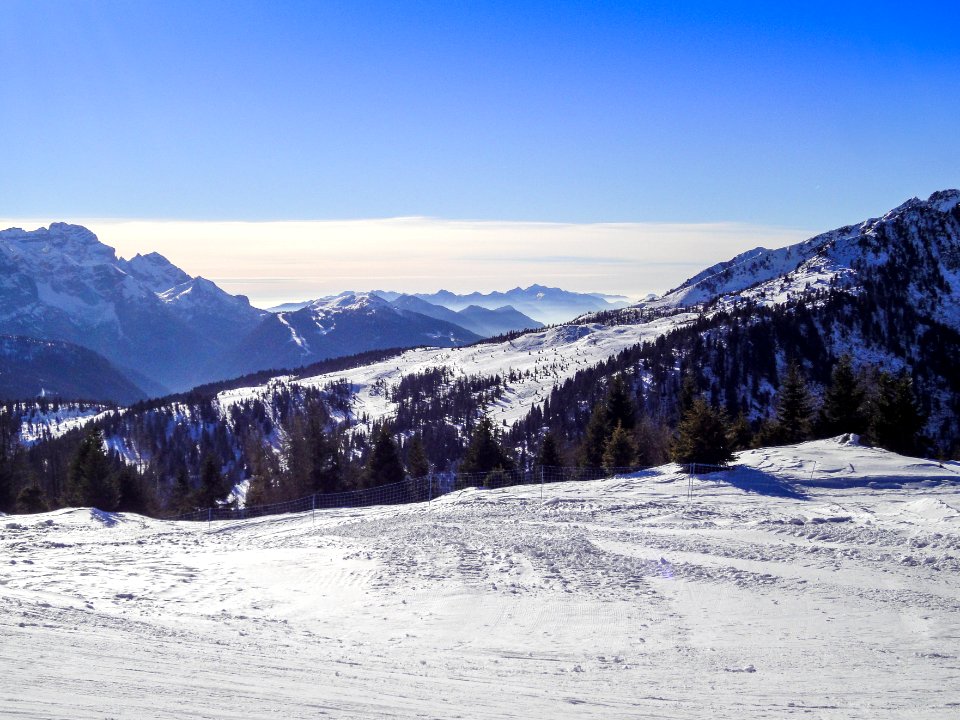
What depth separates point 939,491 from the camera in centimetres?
2652

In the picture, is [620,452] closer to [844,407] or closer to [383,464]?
[844,407]

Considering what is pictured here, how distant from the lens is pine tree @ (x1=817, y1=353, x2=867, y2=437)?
139 ft

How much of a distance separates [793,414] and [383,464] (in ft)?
89.9

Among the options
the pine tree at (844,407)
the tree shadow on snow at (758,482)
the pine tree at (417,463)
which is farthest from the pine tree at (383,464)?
the pine tree at (844,407)

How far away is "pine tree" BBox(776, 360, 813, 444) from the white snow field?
16.9 metres

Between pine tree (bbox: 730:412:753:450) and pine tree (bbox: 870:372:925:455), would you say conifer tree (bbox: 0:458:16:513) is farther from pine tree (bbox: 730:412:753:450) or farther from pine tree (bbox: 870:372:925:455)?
pine tree (bbox: 870:372:925:455)

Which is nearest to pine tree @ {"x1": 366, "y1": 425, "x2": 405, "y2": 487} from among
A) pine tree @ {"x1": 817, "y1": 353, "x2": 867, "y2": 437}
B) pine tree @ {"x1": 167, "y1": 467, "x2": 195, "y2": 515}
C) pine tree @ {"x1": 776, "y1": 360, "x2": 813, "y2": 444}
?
pine tree @ {"x1": 167, "y1": 467, "x2": 195, "y2": 515}

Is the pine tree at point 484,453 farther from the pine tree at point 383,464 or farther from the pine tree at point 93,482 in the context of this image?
the pine tree at point 93,482

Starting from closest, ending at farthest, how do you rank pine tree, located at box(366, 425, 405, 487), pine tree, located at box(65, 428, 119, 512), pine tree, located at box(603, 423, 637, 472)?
1. pine tree, located at box(603, 423, 637, 472)
2. pine tree, located at box(65, 428, 119, 512)
3. pine tree, located at box(366, 425, 405, 487)

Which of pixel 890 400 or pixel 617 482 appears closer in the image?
pixel 617 482

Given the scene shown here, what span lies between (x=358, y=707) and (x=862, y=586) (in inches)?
496

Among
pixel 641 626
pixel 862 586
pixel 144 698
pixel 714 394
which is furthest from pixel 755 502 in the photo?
pixel 714 394

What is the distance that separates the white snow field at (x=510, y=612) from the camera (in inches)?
391

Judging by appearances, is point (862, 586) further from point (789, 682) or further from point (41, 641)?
point (41, 641)
